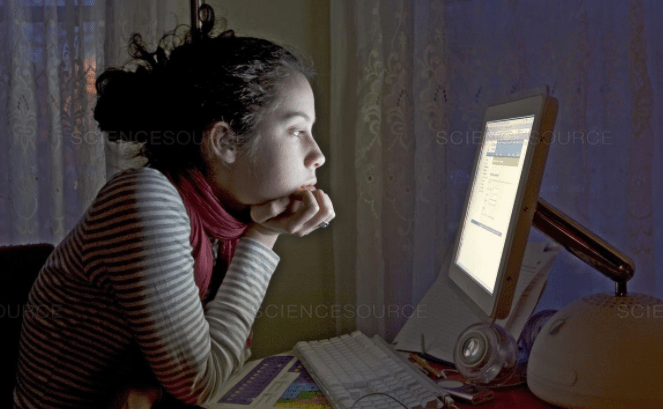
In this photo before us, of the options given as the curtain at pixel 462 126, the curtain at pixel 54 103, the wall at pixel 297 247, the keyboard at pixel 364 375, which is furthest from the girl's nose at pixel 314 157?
the curtain at pixel 54 103

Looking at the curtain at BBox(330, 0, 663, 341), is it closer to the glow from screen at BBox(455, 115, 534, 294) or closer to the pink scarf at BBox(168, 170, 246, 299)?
the glow from screen at BBox(455, 115, 534, 294)

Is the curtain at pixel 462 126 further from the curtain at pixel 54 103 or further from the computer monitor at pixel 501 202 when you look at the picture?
the curtain at pixel 54 103

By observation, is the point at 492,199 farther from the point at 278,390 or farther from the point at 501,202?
the point at 278,390

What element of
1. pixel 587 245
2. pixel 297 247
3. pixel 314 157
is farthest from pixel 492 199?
→ pixel 297 247

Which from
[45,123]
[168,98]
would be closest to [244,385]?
[168,98]

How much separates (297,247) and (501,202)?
97 cm

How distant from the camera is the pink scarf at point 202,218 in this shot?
0.92 meters

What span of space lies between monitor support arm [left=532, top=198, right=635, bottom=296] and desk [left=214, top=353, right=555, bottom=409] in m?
0.22

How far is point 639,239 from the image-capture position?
1.32 meters

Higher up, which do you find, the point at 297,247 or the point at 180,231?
the point at 180,231

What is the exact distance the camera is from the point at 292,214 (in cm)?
96

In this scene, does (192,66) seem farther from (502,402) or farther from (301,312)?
(301,312)

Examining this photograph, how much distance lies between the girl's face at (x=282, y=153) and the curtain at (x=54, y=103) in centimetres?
Answer: 93

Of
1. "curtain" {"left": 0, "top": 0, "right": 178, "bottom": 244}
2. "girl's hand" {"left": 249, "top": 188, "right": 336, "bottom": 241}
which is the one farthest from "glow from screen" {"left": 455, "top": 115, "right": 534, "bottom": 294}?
"curtain" {"left": 0, "top": 0, "right": 178, "bottom": 244}
